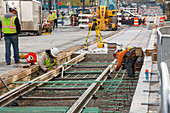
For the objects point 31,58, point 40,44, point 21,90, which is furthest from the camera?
point 40,44

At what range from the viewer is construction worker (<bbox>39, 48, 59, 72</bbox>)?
425 inches

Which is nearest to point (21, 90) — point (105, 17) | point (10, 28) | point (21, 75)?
point (21, 75)

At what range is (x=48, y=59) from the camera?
11.1m

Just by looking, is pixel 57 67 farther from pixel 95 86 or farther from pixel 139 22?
pixel 139 22

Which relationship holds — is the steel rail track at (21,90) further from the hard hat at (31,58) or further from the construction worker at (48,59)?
the hard hat at (31,58)

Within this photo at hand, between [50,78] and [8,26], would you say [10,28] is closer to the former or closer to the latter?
[8,26]

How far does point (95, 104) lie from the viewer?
26.3ft

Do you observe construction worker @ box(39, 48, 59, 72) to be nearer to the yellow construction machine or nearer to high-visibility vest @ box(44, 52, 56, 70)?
high-visibility vest @ box(44, 52, 56, 70)

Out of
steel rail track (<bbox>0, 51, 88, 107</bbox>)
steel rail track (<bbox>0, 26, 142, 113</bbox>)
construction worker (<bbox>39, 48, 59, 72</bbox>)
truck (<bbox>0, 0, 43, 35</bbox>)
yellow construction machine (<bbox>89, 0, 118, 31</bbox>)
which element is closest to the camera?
steel rail track (<bbox>0, 26, 142, 113</bbox>)

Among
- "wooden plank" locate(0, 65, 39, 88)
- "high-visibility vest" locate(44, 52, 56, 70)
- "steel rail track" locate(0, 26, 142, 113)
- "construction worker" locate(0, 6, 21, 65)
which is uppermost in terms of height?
"construction worker" locate(0, 6, 21, 65)

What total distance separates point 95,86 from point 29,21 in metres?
19.4

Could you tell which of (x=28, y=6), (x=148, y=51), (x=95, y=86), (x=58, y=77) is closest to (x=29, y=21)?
(x=28, y=6)

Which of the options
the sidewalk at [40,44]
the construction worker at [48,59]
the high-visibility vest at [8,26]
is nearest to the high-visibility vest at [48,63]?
the construction worker at [48,59]

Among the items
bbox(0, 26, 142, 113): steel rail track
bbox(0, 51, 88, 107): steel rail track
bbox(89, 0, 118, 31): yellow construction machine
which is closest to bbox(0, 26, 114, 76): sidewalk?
bbox(0, 51, 88, 107): steel rail track
